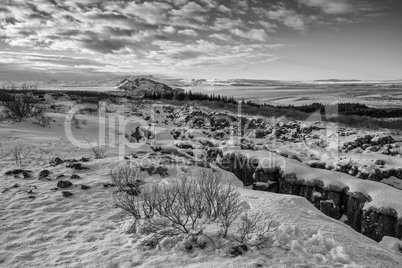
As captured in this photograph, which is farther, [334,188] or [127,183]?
[334,188]

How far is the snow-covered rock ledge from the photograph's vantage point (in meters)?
8.12

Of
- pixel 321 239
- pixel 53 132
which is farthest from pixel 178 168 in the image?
pixel 53 132

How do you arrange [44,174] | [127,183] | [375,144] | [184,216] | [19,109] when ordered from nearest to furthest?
[184,216], [127,183], [44,174], [375,144], [19,109]

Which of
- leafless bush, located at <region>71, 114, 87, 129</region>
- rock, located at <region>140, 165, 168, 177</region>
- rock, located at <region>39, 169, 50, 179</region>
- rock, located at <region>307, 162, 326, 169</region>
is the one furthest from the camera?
leafless bush, located at <region>71, 114, 87, 129</region>

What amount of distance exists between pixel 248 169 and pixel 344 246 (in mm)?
7326

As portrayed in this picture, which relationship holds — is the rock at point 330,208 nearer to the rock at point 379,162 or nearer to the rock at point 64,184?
the rock at point 379,162

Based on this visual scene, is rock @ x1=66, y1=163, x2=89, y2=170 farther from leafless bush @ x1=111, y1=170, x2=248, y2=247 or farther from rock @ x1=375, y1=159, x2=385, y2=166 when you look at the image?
rock @ x1=375, y1=159, x2=385, y2=166

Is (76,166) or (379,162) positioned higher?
(76,166)

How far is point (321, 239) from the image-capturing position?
15.6 feet

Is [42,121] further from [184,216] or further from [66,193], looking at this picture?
[184,216]

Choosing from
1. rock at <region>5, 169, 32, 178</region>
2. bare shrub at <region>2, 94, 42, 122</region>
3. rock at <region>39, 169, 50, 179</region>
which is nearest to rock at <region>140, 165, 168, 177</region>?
rock at <region>39, 169, 50, 179</region>

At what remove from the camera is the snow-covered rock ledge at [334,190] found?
8117mm

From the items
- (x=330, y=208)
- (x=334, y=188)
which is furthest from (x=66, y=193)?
(x=334, y=188)

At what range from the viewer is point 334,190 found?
9453 millimetres
